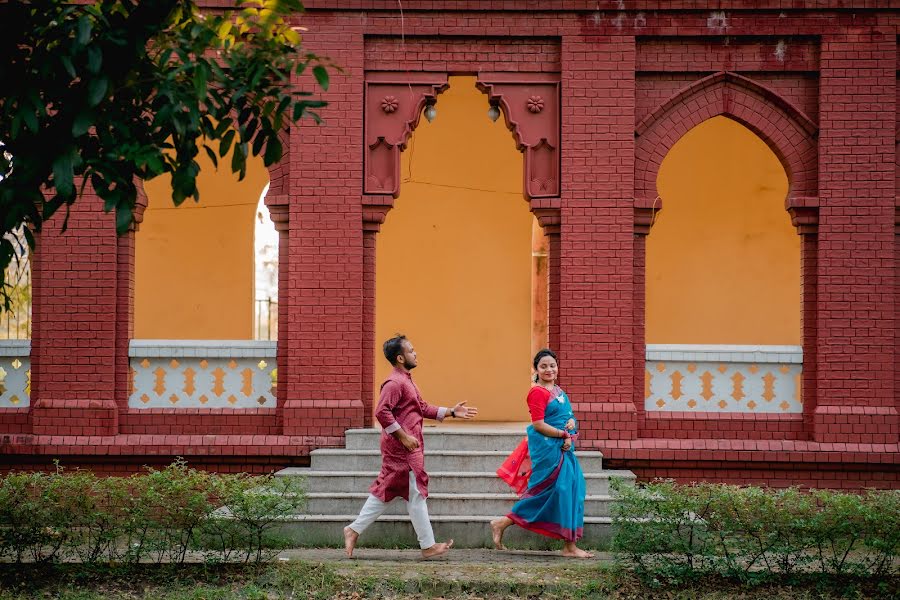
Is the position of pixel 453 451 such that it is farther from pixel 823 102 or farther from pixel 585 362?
pixel 823 102

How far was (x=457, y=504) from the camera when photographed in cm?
1055

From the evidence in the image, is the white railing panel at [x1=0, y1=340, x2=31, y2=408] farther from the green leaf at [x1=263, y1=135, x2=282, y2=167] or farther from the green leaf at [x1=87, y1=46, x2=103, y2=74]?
the green leaf at [x1=87, y1=46, x2=103, y2=74]

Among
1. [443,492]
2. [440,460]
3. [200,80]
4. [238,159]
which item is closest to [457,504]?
[443,492]

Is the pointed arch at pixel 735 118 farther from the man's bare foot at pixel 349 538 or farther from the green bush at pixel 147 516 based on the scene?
the green bush at pixel 147 516

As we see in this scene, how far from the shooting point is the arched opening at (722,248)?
1546 centimetres

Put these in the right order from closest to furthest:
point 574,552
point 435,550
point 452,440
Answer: point 435,550, point 574,552, point 452,440

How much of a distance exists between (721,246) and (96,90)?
10836 mm

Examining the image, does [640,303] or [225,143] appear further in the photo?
[640,303]

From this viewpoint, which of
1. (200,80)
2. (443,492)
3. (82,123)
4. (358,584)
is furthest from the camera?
(443,492)

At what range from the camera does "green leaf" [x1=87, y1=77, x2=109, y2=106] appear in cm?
630

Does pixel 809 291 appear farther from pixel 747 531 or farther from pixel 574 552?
pixel 574 552

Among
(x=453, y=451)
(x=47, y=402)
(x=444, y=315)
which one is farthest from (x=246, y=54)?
(x=444, y=315)

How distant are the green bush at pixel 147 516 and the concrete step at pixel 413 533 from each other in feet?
3.24

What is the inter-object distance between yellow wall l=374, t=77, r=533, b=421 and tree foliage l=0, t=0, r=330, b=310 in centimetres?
838
